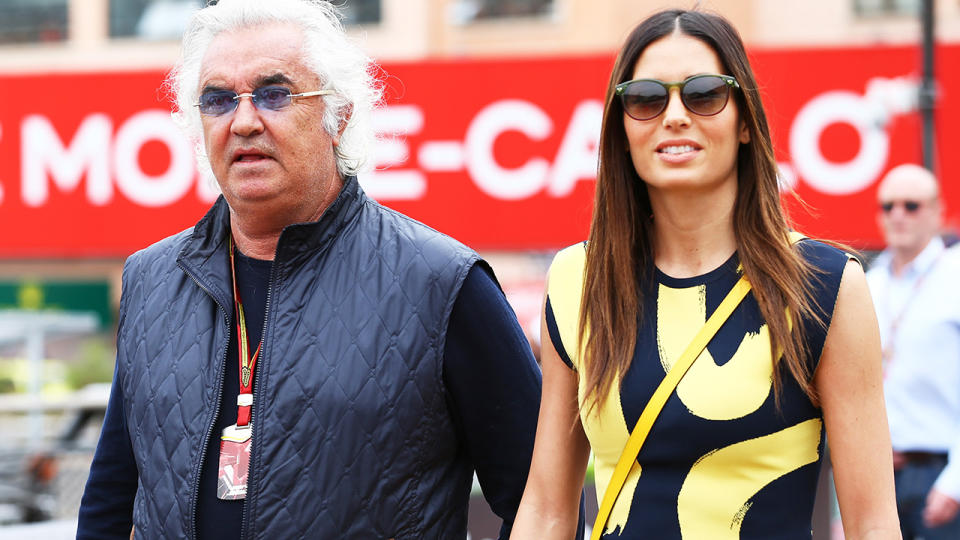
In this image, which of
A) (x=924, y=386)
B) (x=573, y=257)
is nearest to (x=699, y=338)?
(x=573, y=257)

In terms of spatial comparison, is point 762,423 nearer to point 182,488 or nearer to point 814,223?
point 182,488

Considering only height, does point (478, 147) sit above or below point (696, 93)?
below

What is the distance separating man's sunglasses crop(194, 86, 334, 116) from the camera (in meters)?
2.47

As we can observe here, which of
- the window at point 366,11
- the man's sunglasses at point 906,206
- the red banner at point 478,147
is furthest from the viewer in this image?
the window at point 366,11

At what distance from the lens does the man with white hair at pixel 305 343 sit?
7.73 ft

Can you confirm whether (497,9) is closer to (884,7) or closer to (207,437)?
(884,7)

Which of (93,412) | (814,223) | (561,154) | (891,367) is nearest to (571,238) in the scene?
(561,154)

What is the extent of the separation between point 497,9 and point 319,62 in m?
23.1

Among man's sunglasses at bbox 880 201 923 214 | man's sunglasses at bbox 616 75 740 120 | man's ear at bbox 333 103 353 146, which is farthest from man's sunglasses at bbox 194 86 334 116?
man's sunglasses at bbox 880 201 923 214

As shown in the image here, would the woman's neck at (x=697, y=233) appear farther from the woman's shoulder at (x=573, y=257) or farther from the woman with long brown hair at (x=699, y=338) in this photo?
the woman's shoulder at (x=573, y=257)

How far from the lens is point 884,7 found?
23438 millimetres

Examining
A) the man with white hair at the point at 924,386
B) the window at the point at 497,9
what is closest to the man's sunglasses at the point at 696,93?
the man with white hair at the point at 924,386

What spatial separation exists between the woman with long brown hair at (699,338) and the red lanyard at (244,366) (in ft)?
1.99

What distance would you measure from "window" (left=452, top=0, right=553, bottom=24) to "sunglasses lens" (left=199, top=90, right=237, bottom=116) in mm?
23009
